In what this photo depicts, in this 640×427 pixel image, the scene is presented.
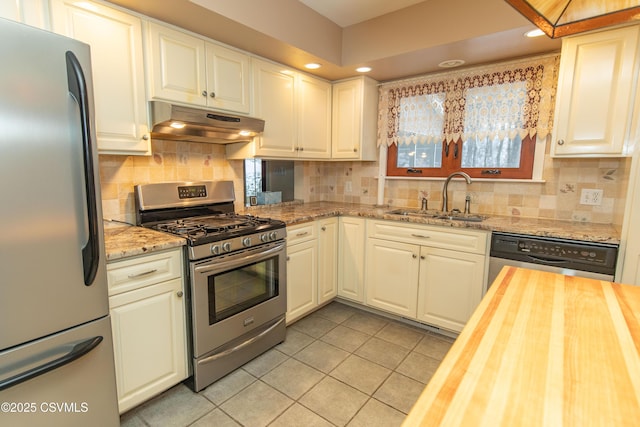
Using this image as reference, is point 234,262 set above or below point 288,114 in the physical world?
below

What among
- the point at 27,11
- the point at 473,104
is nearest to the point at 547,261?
the point at 473,104

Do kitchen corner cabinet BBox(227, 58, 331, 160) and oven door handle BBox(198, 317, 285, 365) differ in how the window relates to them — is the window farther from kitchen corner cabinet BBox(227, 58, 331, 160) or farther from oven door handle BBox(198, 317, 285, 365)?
oven door handle BBox(198, 317, 285, 365)

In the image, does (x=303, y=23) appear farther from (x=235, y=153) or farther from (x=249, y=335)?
(x=249, y=335)

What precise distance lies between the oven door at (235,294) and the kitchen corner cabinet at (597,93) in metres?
2.04

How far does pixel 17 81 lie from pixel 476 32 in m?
2.32

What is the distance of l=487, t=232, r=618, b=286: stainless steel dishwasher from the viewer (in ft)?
6.10

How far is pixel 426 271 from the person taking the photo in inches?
99.4

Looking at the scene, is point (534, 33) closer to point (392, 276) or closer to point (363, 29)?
point (363, 29)

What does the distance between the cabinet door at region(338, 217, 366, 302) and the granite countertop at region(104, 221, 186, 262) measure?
152 cm

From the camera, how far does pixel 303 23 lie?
2.35 m

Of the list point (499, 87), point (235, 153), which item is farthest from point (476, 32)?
point (235, 153)

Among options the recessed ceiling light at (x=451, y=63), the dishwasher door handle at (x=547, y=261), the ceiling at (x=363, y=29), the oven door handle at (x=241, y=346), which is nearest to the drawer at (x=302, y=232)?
the oven door handle at (x=241, y=346)

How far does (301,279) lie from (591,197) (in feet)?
7.18

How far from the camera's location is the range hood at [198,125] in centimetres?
186
